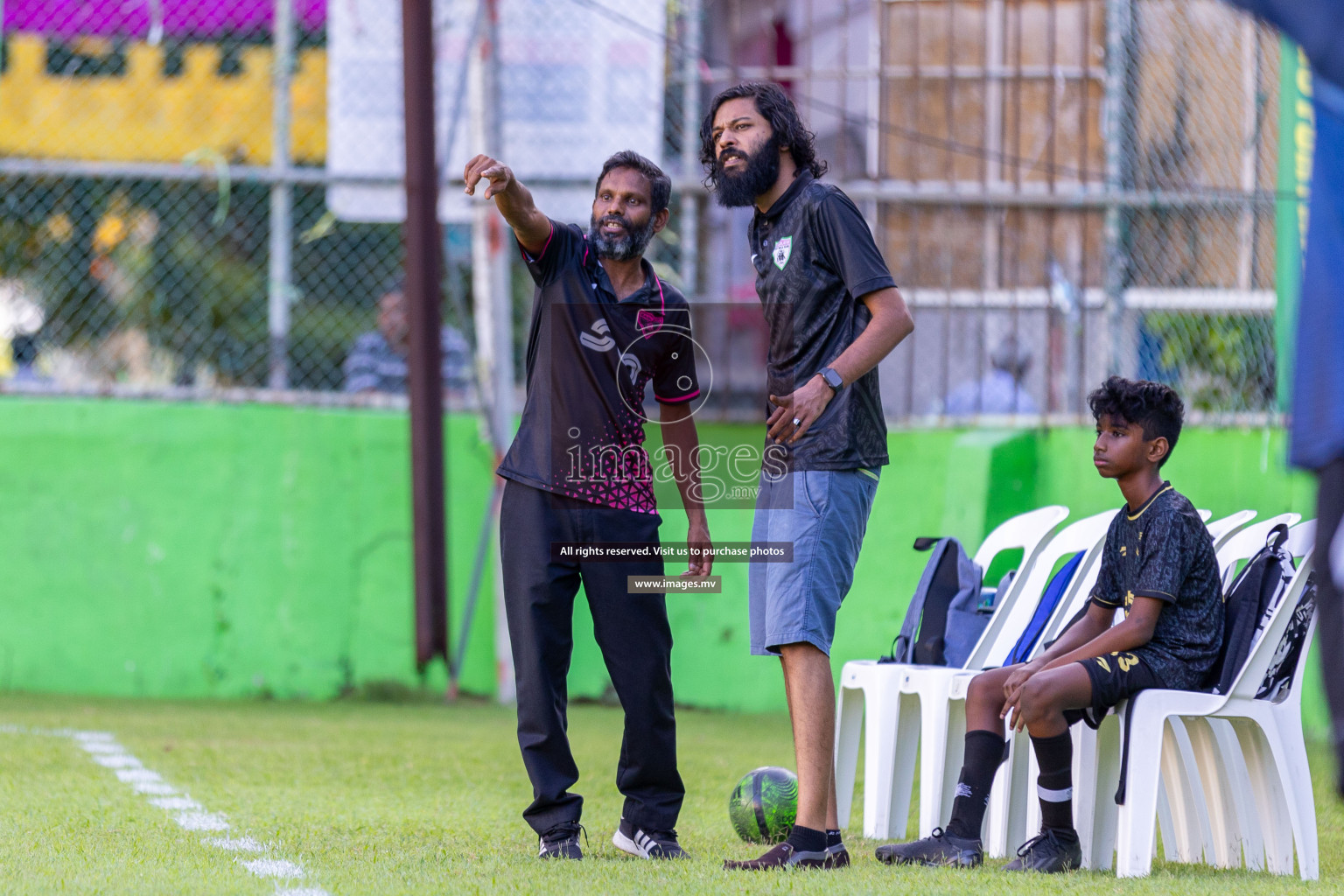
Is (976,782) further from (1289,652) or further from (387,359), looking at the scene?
(387,359)

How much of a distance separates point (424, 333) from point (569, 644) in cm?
483

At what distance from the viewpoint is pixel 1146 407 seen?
15.5 feet

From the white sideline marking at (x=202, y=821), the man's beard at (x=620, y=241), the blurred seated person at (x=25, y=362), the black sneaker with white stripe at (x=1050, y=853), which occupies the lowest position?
the white sideline marking at (x=202, y=821)

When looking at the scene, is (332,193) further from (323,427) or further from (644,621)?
(644,621)

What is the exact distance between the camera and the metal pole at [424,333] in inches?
354

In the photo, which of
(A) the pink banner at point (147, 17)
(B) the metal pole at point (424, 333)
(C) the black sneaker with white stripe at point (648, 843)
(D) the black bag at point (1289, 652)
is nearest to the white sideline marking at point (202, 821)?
(C) the black sneaker with white stripe at point (648, 843)

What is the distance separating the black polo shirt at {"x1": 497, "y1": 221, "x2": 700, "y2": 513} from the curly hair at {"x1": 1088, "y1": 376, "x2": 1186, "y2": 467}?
1.36m

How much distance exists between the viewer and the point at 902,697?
541 cm

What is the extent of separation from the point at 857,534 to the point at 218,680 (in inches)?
232

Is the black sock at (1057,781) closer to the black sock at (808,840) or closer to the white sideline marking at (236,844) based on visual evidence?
the black sock at (808,840)

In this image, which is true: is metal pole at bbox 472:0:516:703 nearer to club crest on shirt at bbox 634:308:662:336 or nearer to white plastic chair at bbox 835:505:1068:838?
white plastic chair at bbox 835:505:1068:838

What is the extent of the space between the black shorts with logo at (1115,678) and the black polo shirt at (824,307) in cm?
83

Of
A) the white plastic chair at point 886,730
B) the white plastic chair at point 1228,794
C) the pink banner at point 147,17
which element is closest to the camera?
the white plastic chair at point 1228,794

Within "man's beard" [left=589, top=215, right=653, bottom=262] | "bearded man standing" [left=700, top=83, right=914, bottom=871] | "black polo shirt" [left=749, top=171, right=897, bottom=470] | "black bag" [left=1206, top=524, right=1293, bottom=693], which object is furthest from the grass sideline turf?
"man's beard" [left=589, top=215, right=653, bottom=262]
